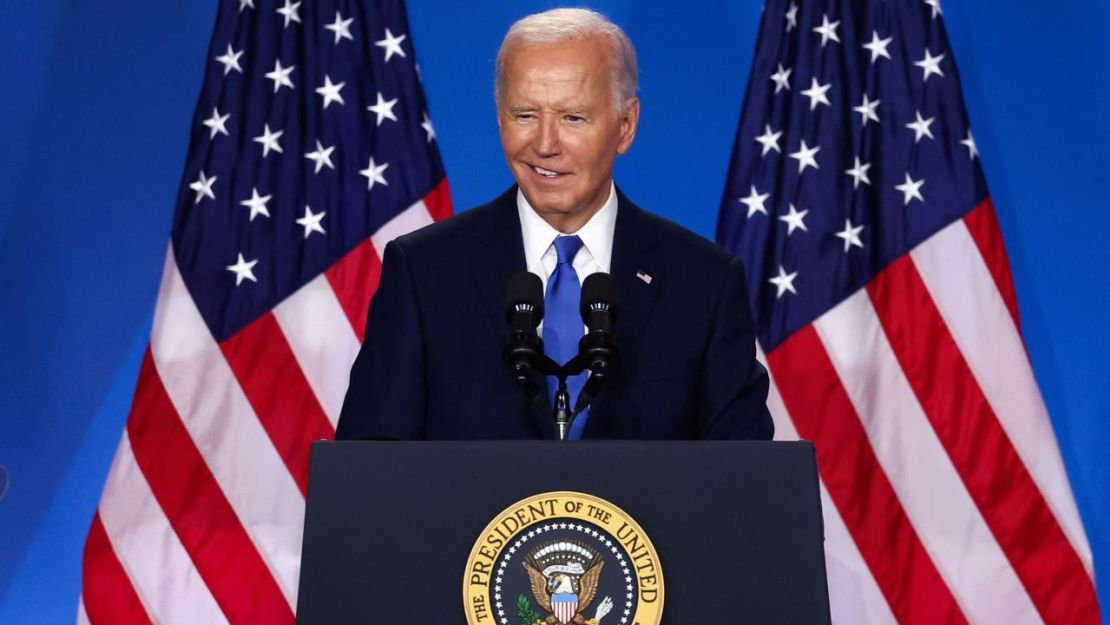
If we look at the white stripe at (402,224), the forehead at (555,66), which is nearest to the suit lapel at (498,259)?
the forehead at (555,66)

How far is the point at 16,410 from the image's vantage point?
3543mm

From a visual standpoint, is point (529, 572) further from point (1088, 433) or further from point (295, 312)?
point (1088, 433)

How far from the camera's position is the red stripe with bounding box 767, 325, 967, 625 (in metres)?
3.36

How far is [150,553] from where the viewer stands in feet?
11.2

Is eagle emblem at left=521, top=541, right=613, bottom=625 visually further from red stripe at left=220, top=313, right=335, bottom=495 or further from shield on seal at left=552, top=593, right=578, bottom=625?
red stripe at left=220, top=313, right=335, bottom=495

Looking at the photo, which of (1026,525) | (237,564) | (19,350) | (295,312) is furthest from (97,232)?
(1026,525)

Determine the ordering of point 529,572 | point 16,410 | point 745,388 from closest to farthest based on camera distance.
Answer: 1. point 529,572
2. point 745,388
3. point 16,410

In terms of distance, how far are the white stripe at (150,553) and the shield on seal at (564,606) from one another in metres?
2.43

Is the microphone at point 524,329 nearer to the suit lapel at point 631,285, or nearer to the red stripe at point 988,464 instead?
the suit lapel at point 631,285

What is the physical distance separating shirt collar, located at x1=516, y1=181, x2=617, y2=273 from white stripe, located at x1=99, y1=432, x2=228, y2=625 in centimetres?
187

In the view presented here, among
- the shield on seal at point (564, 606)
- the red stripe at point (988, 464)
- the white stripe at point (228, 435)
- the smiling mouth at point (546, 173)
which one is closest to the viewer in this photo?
the shield on seal at point (564, 606)

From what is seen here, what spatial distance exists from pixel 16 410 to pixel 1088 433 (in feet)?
9.80

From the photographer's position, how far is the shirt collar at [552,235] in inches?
77.4

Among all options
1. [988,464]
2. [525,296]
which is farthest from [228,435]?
[525,296]
